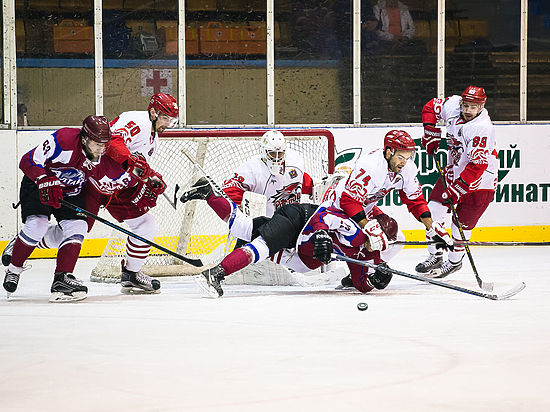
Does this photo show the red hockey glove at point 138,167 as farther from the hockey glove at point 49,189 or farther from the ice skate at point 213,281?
the ice skate at point 213,281

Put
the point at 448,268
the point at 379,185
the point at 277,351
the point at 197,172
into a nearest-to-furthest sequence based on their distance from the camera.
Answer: the point at 277,351, the point at 379,185, the point at 448,268, the point at 197,172

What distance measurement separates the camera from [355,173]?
15.4 ft

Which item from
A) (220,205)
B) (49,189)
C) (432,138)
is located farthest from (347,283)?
(49,189)

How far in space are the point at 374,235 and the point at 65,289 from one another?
1.39 meters

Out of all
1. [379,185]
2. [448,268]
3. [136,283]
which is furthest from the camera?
[448,268]

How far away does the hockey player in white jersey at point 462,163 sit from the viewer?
5.44 meters

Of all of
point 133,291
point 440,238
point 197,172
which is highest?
point 197,172

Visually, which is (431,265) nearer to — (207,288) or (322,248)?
(322,248)

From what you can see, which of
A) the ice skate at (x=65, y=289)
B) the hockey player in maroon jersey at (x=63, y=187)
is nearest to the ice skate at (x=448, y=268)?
the hockey player in maroon jersey at (x=63, y=187)

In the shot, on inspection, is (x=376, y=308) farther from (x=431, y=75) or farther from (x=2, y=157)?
(x=431, y=75)

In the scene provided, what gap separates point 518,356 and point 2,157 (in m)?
4.32

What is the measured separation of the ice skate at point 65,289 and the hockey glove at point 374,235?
1303 millimetres

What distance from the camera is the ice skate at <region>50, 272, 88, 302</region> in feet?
14.6

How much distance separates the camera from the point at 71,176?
454 centimetres
